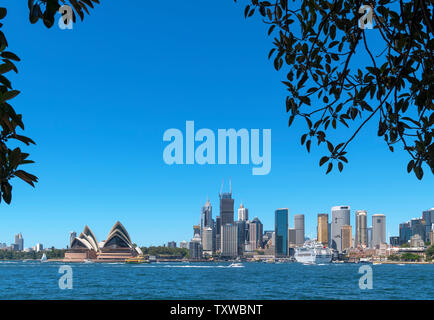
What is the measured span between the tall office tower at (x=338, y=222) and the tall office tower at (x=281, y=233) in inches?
611

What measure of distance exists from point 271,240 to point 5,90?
16534cm

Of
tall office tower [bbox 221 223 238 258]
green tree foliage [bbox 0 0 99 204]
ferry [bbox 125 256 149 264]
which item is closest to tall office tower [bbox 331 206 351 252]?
tall office tower [bbox 221 223 238 258]

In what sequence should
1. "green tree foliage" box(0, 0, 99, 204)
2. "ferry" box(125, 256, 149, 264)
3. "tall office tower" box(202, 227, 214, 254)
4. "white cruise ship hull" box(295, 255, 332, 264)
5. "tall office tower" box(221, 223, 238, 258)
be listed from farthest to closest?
"tall office tower" box(202, 227, 214, 254)
"tall office tower" box(221, 223, 238, 258)
"white cruise ship hull" box(295, 255, 332, 264)
"ferry" box(125, 256, 149, 264)
"green tree foliage" box(0, 0, 99, 204)

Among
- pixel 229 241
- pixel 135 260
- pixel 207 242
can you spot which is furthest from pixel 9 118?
pixel 207 242

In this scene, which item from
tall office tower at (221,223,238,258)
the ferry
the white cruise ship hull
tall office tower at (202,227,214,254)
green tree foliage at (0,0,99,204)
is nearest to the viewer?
green tree foliage at (0,0,99,204)

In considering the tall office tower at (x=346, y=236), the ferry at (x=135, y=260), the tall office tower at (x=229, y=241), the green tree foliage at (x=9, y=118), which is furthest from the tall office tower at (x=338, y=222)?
the green tree foliage at (x=9, y=118)

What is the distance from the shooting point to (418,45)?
9.02ft

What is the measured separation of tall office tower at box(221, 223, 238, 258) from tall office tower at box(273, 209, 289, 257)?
14.9 metres

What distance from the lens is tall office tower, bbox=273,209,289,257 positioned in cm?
15638

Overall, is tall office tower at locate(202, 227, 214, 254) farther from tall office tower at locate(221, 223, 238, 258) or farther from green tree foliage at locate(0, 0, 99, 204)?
green tree foliage at locate(0, 0, 99, 204)

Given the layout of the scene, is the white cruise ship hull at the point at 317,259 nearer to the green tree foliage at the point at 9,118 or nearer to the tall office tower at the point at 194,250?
the tall office tower at the point at 194,250

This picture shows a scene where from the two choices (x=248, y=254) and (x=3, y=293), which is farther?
(x=248, y=254)

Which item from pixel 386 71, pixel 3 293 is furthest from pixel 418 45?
pixel 3 293
